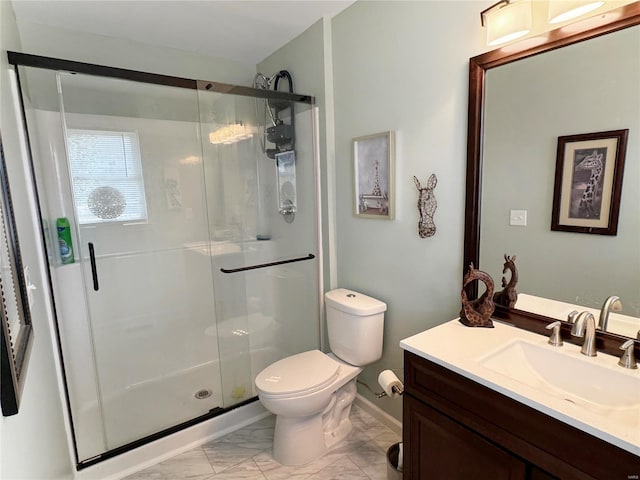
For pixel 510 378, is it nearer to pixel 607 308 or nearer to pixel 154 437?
pixel 607 308

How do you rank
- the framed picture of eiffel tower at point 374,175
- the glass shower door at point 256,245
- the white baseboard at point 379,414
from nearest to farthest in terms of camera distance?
the framed picture of eiffel tower at point 374,175 → the white baseboard at point 379,414 → the glass shower door at point 256,245

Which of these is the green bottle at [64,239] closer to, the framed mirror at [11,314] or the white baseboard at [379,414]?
the framed mirror at [11,314]

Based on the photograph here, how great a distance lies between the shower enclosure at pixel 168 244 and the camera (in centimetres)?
218

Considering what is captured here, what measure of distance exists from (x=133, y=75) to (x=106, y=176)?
0.84 metres

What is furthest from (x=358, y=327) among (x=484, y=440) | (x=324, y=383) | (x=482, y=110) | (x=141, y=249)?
(x=141, y=249)

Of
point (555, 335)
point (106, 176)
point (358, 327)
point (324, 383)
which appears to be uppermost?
point (106, 176)

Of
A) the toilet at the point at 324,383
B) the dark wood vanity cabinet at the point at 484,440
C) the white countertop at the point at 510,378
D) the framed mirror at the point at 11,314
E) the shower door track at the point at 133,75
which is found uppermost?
the shower door track at the point at 133,75

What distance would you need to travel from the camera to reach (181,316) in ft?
8.89

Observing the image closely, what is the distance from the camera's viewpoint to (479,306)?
1.49 meters

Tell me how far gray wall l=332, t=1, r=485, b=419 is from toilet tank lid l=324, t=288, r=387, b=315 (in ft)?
0.25

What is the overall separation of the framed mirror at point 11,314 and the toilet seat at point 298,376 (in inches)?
41.6

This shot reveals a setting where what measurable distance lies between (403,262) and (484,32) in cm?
112

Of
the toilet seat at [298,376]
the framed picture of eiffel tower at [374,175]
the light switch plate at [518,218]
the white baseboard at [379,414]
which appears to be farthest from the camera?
the white baseboard at [379,414]

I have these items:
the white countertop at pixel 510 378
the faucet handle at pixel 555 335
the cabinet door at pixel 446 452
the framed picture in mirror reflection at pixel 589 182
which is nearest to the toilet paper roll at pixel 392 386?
the cabinet door at pixel 446 452
